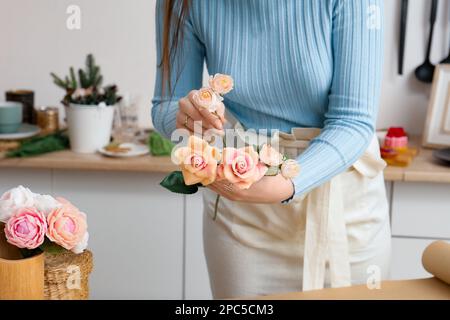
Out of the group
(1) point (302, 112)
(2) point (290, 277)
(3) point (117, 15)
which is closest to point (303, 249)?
(2) point (290, 277)

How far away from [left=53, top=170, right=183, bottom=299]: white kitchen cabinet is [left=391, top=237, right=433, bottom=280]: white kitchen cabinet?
1.33ft

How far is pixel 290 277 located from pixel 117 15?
2.36 ft

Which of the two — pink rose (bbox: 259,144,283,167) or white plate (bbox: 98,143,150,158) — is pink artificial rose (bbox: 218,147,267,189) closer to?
pink rose (bbox: 259,144,283,167)

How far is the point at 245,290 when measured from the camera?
3.28 ft

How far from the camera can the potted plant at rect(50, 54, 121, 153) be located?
139cm

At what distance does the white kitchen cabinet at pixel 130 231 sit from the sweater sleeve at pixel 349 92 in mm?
651

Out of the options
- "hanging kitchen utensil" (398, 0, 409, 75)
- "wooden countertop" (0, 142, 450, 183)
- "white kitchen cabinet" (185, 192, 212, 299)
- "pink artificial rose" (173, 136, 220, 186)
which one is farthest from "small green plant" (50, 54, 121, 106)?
"pink artificial rose" (173, 136, 220, 186)

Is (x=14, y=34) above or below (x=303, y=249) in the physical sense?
above

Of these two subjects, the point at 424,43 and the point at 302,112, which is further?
the point at 424,43

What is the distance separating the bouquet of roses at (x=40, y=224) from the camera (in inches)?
24.6

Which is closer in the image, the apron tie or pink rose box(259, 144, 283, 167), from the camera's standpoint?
pink rose box(259, 144, 283, 167)

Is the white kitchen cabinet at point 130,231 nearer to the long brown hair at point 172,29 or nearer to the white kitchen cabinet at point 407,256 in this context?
the white kitchen cabinet at point 407,256
